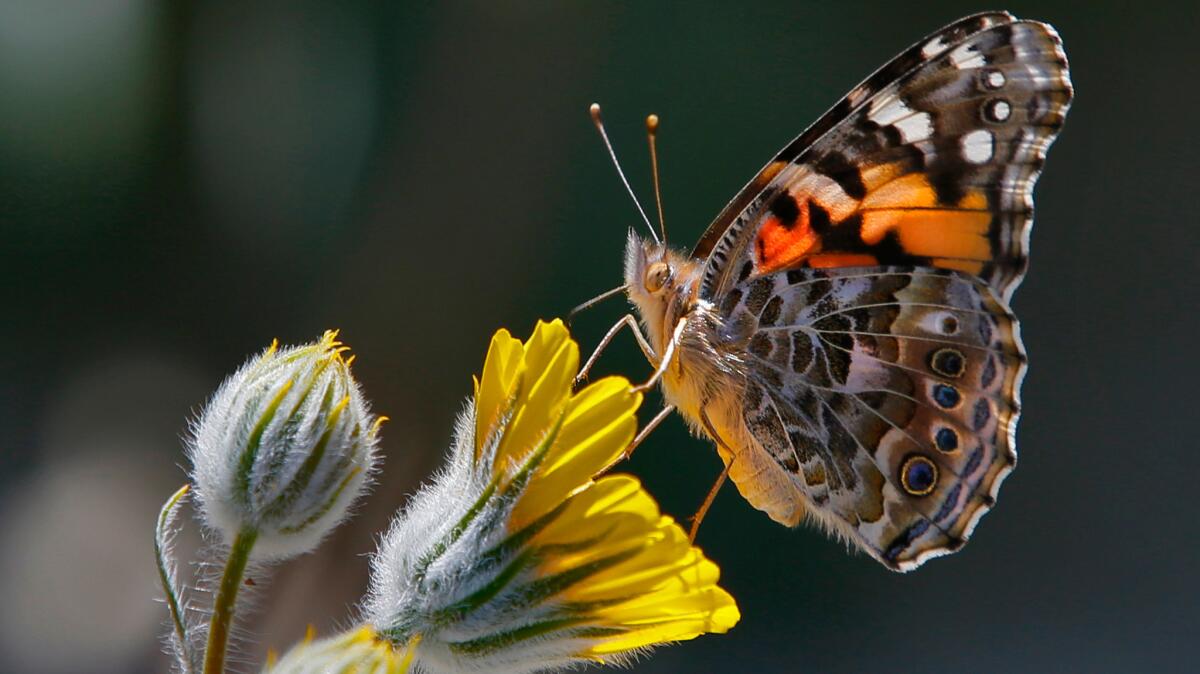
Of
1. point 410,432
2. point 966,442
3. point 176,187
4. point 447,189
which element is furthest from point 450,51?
point 966,442

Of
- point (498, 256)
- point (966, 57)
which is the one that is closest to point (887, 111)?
point (966, 57)

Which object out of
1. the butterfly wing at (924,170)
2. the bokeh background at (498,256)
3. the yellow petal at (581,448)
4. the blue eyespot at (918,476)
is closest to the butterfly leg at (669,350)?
the butterfly wing at (924,170)

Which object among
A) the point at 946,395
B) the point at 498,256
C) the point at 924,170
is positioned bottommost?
the point at 946,395

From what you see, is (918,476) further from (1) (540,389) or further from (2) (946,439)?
(1) (540,389)

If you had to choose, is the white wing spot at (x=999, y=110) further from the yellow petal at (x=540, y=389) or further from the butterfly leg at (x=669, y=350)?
the yellow petal at (x=540, y=389)

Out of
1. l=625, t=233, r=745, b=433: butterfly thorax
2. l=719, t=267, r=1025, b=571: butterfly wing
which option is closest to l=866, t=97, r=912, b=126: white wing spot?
l=719, t=267, r=1025, b=571: butterfly wing

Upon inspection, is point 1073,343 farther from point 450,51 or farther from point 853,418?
point 853,418

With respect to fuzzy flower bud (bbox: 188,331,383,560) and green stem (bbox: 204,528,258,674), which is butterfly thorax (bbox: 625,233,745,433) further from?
green stem (bbox: 204,528,258,674)
